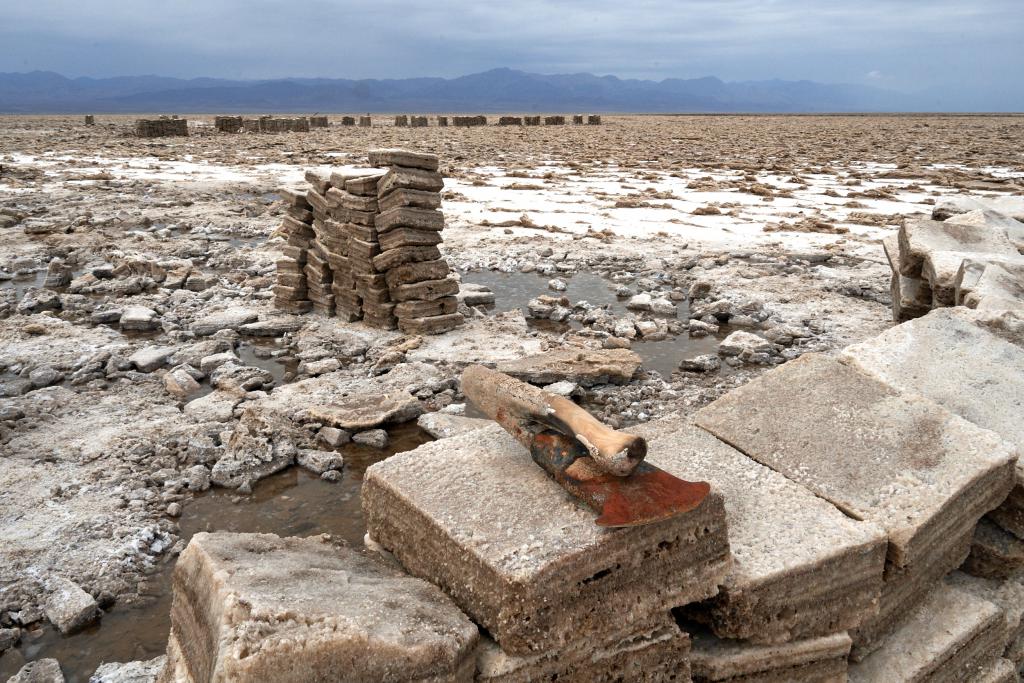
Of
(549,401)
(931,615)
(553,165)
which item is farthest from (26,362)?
(553,165)

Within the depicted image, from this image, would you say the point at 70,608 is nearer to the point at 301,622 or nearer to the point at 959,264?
the point at 301,622

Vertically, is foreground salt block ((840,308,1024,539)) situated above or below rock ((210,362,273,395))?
above

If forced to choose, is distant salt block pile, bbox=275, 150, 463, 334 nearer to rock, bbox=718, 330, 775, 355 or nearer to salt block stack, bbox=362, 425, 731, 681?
rock, bbox=718, 330, 775, 355

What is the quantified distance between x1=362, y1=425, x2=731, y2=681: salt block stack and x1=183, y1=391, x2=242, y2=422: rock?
11.0 feet

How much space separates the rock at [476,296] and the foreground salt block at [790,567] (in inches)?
221

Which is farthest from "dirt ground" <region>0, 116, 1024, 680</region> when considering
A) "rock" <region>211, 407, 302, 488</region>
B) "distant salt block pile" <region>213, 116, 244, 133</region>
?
"distant salt block pile" <region>213, 116, 244, 133</region>

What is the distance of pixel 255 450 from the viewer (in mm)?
4977

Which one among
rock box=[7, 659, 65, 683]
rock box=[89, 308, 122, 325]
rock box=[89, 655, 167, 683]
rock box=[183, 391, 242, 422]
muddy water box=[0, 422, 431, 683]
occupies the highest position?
rock box=[89, 308, 122, 325]

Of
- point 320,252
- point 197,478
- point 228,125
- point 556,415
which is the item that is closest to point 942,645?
point 556,415

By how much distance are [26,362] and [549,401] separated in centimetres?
601

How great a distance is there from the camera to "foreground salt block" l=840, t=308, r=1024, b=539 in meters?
3.55

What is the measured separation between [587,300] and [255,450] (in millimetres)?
4789

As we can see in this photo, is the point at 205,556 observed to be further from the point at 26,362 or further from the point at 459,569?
the point at 26,362

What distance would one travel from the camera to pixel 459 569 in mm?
2350
